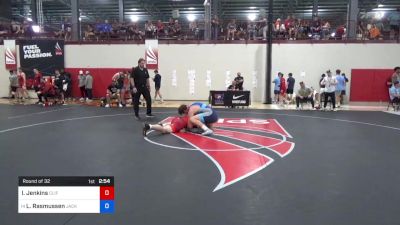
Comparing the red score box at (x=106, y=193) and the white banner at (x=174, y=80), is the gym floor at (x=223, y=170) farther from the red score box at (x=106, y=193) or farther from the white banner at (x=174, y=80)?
the white banner at (x=174, y=80)

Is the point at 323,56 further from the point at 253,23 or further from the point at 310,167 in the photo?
the point at 310,167

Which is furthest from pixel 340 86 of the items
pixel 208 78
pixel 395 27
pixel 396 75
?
pixel 208 78

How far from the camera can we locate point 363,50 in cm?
1725

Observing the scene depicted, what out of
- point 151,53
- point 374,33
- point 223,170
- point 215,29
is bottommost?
point 223,170

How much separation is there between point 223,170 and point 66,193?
304cm

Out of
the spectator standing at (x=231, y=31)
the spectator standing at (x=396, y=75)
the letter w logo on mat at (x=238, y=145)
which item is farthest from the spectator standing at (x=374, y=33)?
the letter w logo on mat at (x=238, y=145)

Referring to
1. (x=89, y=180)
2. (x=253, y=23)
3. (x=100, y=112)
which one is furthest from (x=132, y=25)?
(x=89, y=180)

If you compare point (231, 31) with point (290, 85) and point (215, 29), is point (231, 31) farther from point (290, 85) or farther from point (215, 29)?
point (290, 85)

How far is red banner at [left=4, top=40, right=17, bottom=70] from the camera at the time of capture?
1906cm

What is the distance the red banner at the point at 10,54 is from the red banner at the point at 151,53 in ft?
23.0

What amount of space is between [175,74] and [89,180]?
16.4 m

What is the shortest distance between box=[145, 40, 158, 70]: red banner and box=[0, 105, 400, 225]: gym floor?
934cm

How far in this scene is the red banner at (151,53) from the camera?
18422 millimetres

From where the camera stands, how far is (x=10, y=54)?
1916cm
